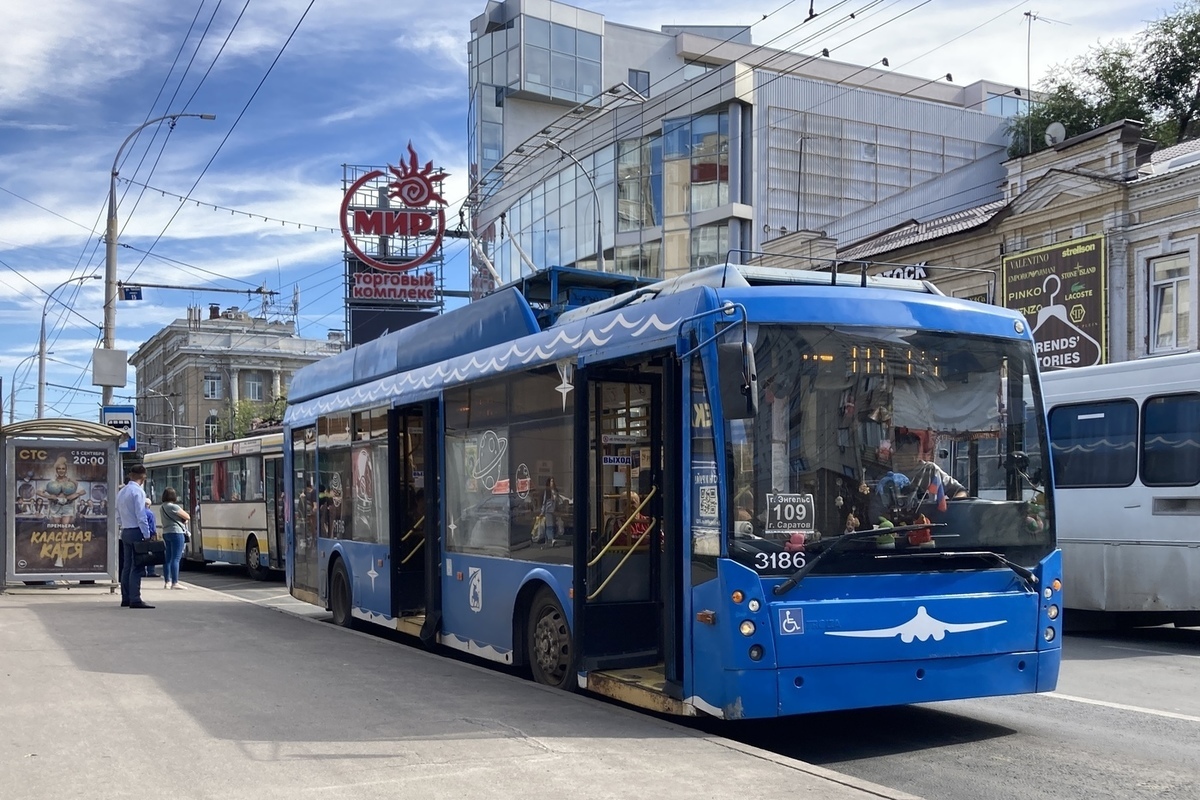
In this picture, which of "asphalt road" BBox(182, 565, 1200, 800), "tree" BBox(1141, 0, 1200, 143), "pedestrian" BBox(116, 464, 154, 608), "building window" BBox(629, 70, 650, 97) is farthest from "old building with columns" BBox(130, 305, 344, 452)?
"asphalt road" BBox(182, 565, 1200, 800)

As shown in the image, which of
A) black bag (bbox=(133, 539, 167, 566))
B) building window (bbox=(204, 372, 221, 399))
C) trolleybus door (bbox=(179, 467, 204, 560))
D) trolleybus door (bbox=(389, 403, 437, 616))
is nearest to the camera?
trolleybus door (bbox=(389, 403, 437, 616))

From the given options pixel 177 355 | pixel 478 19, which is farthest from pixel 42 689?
pixel 177 355

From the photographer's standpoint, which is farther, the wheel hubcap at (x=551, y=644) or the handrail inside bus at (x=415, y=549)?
the handrail inside bus at (x=415, y=549)

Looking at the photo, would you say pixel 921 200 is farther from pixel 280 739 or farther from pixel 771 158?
pixel 280 739

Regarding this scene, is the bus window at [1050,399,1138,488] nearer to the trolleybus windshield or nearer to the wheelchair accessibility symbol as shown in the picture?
the trolleybus windshield

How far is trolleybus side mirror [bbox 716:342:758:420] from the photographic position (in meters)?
7.22

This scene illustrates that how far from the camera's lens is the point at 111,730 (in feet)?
25.2

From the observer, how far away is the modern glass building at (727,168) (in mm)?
42406

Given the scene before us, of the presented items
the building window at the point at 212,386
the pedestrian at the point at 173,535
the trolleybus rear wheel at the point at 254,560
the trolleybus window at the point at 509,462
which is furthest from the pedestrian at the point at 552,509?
the building window at the point at 212,386

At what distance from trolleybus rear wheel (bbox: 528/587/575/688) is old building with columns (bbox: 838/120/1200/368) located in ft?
55.1

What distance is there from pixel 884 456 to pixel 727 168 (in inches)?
1399

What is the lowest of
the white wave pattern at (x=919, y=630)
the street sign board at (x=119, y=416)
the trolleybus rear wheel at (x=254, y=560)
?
the trolleybus rear wheel at (x=254, y=560)

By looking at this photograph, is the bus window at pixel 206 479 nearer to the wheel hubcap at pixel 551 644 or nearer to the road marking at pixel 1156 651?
the wheel hubcap at pixel 551 644

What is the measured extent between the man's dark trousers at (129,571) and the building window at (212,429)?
2167 inches
